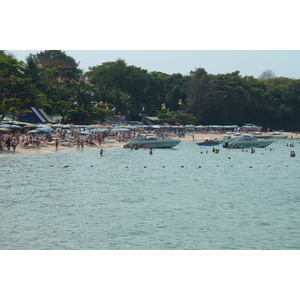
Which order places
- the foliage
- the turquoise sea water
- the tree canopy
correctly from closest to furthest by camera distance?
the turquoise sea water → the tree canopy → the foliage

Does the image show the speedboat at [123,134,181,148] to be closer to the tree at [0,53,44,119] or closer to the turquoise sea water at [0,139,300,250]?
the tree at [0,53,44,119]

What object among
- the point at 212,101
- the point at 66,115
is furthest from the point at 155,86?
the point at 66,115

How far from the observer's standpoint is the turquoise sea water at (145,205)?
19953 mm

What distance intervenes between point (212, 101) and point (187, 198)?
95.4m

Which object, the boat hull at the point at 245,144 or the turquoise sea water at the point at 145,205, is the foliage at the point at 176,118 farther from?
the turquoise sea water at the point at 145,205

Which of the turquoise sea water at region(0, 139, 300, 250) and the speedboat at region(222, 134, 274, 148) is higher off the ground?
the speedboat at region(222, 134, 274, 148)

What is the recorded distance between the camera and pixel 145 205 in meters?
27.7

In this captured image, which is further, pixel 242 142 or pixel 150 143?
pixel 242 142

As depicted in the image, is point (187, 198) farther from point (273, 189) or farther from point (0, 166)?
point (0, 166)

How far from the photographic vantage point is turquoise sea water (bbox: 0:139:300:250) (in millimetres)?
19953

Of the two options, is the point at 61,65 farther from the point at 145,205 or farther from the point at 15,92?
the point at 145,205

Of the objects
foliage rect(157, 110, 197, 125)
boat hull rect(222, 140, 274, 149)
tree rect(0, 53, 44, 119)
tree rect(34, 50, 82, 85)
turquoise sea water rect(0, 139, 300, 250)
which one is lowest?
turquoise sea water rect(0, 139, 300, 250)

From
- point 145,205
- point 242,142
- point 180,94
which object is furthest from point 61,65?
point 145,205

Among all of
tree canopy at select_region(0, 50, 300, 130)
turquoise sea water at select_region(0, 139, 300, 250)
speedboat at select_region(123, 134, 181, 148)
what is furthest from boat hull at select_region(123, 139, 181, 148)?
tree canopy at select_region(0, 50, 300, 130)
